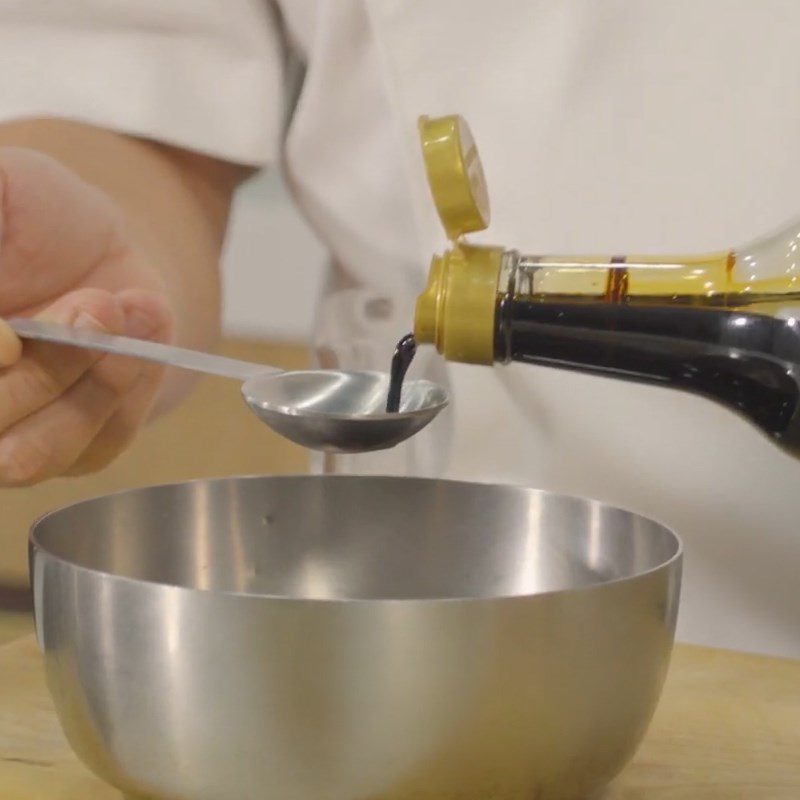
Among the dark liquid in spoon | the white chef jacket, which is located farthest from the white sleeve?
the dark liquid in spoon

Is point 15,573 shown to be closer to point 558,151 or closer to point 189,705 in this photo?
point 558,151

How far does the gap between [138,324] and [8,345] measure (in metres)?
0.06

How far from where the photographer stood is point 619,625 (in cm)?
27

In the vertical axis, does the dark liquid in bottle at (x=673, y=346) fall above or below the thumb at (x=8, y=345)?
above

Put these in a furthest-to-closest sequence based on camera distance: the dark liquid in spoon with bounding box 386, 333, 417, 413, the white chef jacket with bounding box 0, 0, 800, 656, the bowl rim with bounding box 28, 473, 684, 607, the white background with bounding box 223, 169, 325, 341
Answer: the white background with bounding box 223, 169, 325, 341 < the white chef jacket with bounding box 0, 0, 800, 656 < the dark liquid in spoon with bounding box 386, 333, 417, 413 < the bowl rim with bounding box 28, 473, 684, 607

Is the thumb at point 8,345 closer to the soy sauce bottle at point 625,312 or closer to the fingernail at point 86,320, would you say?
the fingernail at point 86,320

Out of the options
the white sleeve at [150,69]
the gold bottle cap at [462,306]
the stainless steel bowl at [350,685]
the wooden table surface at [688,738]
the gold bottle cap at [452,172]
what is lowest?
the wooden table surface at [688,738]

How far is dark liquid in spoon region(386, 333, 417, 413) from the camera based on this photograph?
0.35 m

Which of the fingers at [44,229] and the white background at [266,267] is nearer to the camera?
the fingers at [44,229]

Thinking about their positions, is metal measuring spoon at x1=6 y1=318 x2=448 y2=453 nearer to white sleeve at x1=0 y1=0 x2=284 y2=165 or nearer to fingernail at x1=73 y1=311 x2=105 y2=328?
fingernail at x1=73 y1=311 x2=105 y2=328

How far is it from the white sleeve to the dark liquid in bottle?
0.27 metres

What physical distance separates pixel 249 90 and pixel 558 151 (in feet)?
0.48

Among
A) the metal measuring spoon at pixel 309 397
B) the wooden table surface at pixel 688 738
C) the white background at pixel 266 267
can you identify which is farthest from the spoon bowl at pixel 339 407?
the white background at pixel 266 267

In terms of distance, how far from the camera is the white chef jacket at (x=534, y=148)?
1.55ft
